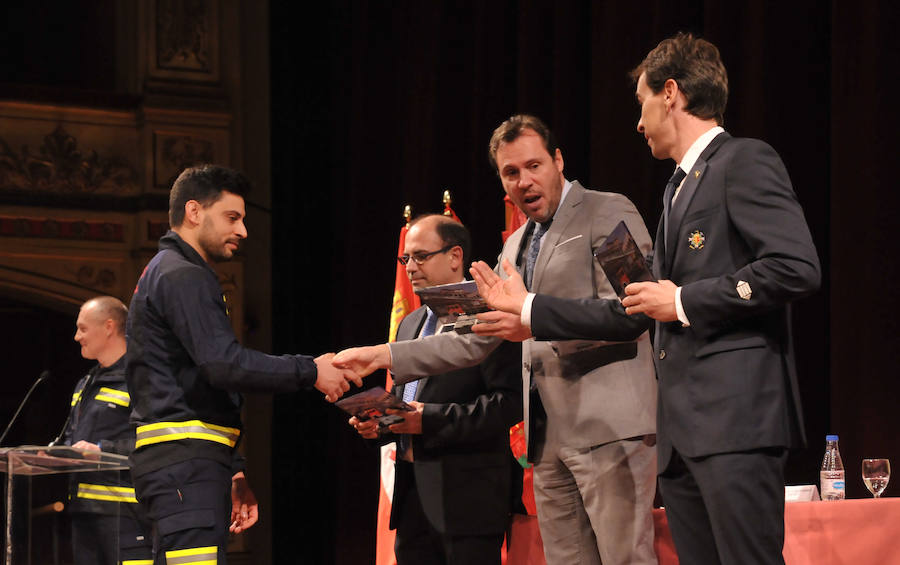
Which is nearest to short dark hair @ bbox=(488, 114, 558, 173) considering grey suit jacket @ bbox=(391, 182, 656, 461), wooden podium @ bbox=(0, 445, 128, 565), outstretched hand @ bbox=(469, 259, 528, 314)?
grey suit jacket @ bbox=(391, 182, 656, 461)

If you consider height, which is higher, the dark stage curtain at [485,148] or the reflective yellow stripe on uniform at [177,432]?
the dark stage curtain at [485,148]

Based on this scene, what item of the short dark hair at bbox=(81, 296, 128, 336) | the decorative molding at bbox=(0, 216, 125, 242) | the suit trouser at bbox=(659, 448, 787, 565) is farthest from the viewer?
the decorative molding at bbox=(0, 216, 125, 242)

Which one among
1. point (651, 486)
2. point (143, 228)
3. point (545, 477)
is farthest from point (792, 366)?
point (143, 228)

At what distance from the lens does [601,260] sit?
2174 mm

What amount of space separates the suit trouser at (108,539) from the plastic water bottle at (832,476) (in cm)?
236

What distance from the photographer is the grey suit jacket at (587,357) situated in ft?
8.23

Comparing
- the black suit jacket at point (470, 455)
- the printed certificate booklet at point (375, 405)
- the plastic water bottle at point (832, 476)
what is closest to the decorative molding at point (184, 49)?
the black suit jacket at point (470, 455)

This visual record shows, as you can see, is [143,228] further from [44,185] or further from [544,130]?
[544,130]

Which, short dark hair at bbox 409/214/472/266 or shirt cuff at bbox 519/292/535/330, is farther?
short dark hair at bbox 409/214/472/266

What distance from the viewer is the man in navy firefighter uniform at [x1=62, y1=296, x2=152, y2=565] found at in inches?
157

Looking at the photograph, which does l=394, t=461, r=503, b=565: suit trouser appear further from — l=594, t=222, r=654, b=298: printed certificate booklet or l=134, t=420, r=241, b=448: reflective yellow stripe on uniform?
l=594, t=222, r=654, b=298: printed certificate booklet

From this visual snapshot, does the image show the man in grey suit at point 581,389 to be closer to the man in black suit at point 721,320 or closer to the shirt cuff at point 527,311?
the shirt cuff at point 527,311

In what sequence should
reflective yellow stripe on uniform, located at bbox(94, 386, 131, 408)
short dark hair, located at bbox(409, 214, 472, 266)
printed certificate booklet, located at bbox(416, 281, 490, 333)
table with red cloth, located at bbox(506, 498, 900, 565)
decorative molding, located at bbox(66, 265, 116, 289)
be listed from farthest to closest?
decorative molding, located at bbox(66, 265, 116, 289) → reflective yellow stripe on uniform, located at bbox(94, 386, 131, 408) → short dark hair, located at bbox(409, 214, 472, 266) → table with red cloth, located at bbox(506, 498, 900, 565) → printed certificate booklet, located at bbox(416, 281, 490, 333)

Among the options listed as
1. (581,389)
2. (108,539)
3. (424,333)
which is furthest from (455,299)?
(108,539)
